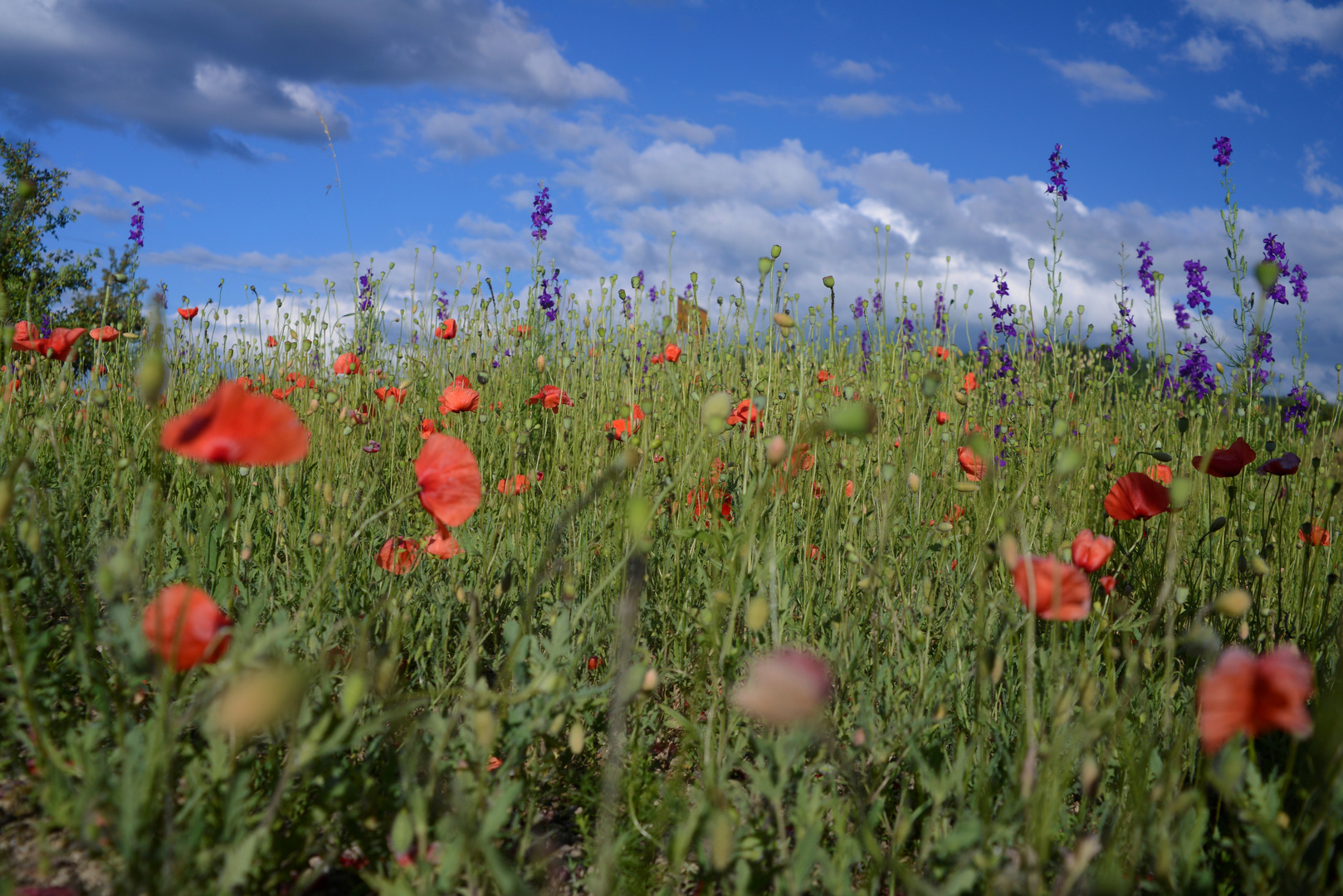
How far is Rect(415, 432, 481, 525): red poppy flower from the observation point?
1105 mm

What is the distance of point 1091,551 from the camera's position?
1227mm

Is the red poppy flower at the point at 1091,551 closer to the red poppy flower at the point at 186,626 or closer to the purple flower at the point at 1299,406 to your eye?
the red poppy flower at the point at 186,626

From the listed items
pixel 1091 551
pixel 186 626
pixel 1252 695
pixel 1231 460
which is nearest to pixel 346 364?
pixel 186 626

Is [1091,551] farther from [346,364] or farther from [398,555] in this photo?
[346,364]

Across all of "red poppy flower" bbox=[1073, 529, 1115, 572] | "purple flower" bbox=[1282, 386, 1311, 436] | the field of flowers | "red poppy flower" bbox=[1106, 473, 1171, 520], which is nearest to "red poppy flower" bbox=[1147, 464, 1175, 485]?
the field of flowers

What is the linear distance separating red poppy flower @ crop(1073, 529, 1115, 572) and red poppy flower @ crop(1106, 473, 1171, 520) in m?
0.19

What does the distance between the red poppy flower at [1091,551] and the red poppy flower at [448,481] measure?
956 mm

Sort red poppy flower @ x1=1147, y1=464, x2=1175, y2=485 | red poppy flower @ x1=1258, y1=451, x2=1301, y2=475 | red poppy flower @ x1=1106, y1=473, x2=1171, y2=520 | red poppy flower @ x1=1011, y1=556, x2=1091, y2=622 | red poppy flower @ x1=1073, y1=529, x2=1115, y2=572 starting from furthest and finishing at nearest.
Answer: red poppy flower @ x1=1147, y1=464, x2=1175, y2=485
red poppy flower @ x1=1258, y1=451, x2=1301, y2=475
red poppy flower @ x1=1106, y1=473, x2=1171, y2=520
red poppy flower @ x1=1073, y1=529, x2=1115, y2=572
red poppy flower @ x1=1011, y1=556, x2=1091, y2=622

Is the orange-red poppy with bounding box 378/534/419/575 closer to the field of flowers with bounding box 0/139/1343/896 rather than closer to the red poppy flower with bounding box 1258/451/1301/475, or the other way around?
the field of flowers with bounding box 0/139/1343/896

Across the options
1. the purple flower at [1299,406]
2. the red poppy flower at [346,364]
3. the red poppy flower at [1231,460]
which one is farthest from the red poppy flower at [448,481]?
the purple flower at [1299,406]

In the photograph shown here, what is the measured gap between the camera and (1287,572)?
2.16 m

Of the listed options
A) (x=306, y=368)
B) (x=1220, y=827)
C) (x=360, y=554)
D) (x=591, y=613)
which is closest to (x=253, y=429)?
(x=591, y=613)

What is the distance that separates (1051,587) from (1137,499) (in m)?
0.59

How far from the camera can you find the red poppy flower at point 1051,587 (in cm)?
93
